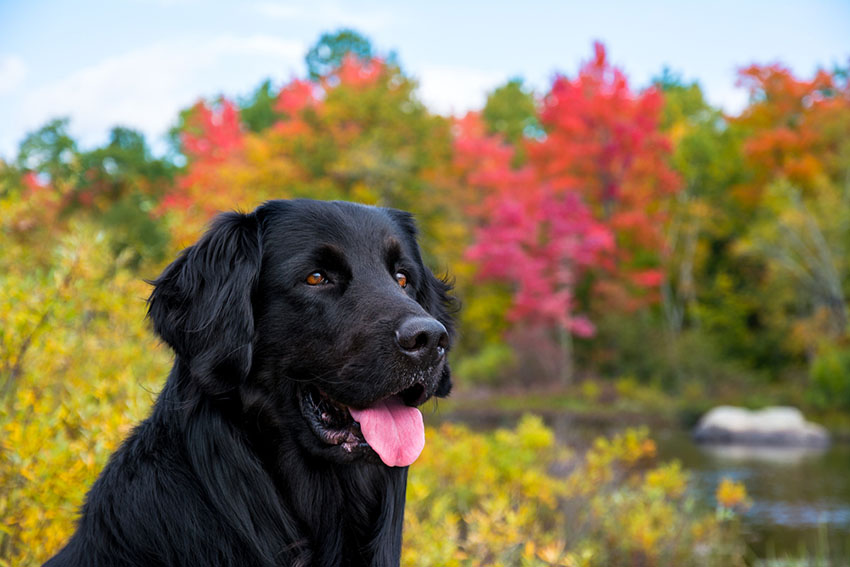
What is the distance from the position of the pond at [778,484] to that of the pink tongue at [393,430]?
17.4 feet

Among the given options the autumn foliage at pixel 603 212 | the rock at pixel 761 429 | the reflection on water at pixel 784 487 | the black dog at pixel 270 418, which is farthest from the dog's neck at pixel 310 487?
the rock at pixel 761 429

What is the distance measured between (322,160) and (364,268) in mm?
17976

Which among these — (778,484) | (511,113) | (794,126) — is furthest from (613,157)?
(511,113)

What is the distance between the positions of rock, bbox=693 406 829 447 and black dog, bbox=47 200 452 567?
16311 mm

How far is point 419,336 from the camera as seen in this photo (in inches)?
86.3

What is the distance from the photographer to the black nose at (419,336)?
7.19 ft

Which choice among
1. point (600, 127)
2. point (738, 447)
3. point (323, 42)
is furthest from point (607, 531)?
point (323, 42)

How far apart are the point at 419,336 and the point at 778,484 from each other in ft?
36.1

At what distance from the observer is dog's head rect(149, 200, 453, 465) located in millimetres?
2215

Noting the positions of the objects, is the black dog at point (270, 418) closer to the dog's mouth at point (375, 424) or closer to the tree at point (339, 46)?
the dog's mouth at point (375, 424)

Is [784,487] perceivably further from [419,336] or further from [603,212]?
[603,212]

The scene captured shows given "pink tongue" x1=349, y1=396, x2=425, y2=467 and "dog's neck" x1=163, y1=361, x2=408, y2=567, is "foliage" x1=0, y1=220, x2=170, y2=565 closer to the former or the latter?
"dog's neck" x1=163, y1=361, x2=408, y2=567

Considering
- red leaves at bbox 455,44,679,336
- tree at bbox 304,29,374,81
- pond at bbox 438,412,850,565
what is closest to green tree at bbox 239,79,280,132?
tree at bbox 304,29,374,81

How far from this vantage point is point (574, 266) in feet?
78.1
